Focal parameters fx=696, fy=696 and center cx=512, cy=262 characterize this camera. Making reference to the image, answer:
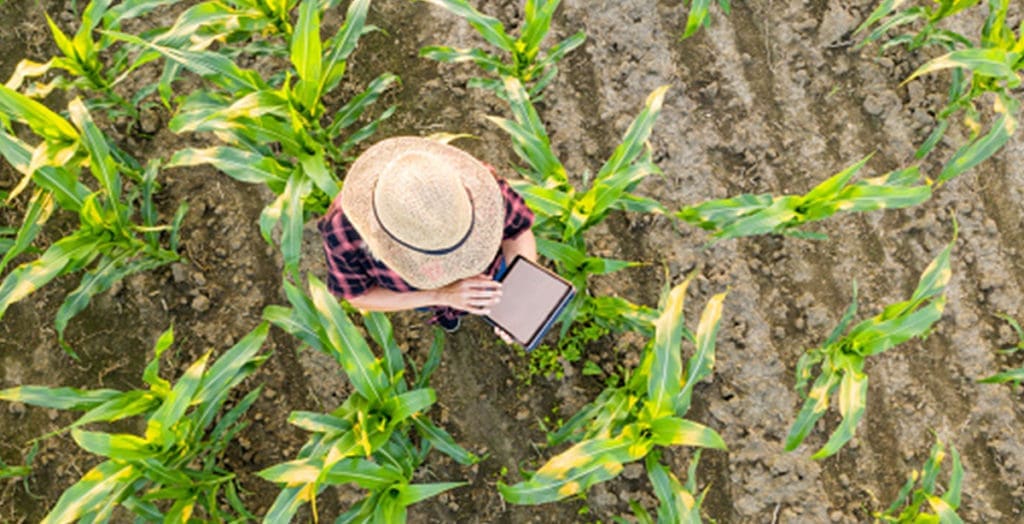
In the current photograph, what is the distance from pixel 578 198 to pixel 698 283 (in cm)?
97

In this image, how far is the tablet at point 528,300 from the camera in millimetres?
2598

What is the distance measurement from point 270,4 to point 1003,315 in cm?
373

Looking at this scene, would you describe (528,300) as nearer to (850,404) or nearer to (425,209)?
(425,209)

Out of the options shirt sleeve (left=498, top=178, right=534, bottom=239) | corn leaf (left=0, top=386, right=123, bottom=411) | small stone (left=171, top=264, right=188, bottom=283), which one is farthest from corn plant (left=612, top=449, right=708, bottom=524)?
small stone (left=171, top=264, right=188, bottom=283)

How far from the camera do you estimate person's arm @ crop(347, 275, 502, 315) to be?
238 centimetres

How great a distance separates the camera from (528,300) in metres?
2.64

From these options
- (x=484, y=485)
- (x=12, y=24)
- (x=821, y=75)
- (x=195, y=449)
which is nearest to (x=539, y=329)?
(x=484, y=485)

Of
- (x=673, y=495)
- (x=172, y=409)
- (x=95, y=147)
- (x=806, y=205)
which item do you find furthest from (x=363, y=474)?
(x=806, y=205)

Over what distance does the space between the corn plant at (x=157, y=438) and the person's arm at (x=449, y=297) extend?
0.58m

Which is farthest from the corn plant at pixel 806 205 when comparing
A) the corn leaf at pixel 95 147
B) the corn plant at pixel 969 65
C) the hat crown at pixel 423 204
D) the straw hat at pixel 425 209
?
the corn leaf at pixel 95 147

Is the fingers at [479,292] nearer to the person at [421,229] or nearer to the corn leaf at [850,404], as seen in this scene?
the person at [421,229]

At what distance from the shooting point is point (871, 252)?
138 inches

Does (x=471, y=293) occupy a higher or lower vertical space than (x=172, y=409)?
higher

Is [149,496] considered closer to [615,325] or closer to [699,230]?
[615,325]
